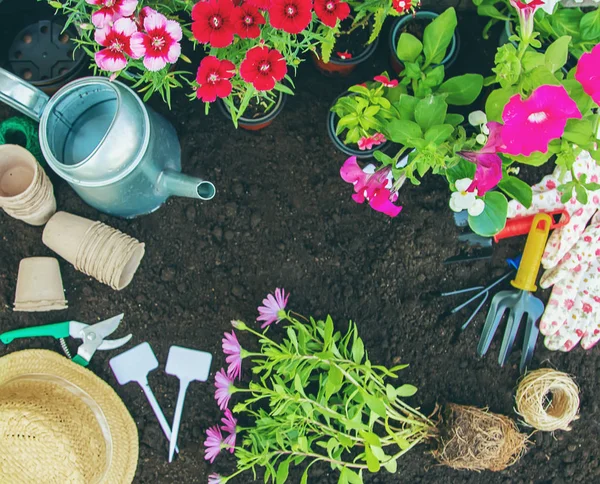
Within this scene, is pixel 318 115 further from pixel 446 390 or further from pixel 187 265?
pixel 446 390

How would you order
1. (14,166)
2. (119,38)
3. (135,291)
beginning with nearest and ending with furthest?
(119,38) → (14,166) → (135,291)

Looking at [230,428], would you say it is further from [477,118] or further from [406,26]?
[406,26]

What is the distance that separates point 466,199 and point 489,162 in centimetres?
12

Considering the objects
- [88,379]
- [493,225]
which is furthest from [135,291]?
[493,225]

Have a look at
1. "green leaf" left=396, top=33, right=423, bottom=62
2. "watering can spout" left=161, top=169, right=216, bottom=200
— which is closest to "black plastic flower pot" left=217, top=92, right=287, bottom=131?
"watering can spout" left=161, top=169, right=216, bottom=200

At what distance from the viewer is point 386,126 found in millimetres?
1384

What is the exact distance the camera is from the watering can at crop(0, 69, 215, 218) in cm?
136

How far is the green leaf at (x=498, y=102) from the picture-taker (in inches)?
50.7

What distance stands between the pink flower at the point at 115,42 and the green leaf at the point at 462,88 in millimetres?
716

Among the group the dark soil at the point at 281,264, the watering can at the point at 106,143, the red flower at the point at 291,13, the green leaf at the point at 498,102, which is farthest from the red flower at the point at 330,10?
the dark soil at the point at 281,264

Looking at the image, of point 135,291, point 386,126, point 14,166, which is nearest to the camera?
point 386,126

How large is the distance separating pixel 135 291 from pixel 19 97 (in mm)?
628

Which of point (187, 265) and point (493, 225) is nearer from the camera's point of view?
point (493, 225)

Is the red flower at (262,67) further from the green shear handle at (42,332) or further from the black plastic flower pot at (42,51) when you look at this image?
the green shear handle at (42,332)
